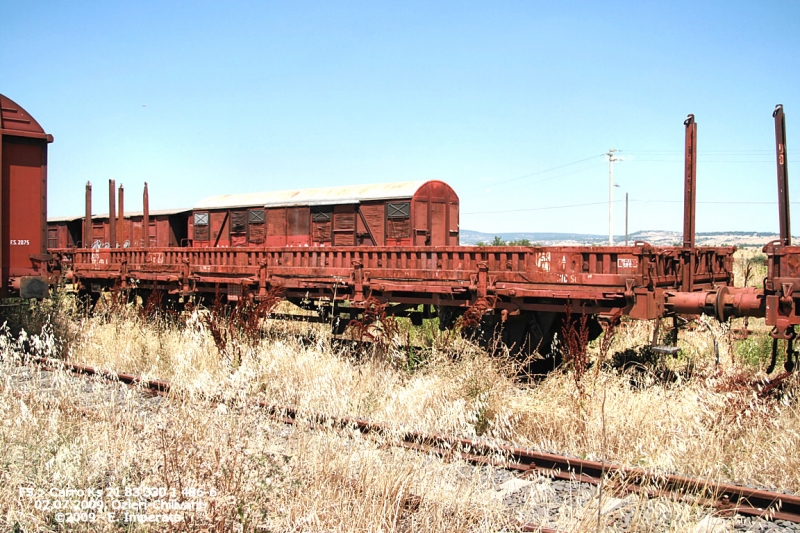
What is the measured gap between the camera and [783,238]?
679 cm

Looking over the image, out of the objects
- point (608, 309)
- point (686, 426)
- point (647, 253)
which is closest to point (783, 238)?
point (647, 253)

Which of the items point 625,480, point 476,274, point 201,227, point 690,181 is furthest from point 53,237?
point 625,480

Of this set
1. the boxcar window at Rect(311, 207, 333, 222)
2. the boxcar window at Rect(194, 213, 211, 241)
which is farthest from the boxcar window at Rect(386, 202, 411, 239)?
the boxcar window at Rect(194, 213, 211, 241)

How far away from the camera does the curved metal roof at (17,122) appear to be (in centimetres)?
944

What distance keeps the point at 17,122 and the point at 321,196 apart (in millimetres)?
10436

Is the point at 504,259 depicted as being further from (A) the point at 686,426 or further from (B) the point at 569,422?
(A) the point at 686,426

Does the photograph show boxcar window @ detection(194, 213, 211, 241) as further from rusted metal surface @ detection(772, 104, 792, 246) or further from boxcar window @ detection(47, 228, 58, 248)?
rusted metal surface @ detection(772, 104, 792, 246)

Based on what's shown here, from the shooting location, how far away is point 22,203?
9.73 metres

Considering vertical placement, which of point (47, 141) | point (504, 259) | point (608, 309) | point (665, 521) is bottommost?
point (665, 521)

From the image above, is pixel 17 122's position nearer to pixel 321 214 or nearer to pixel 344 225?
pixel 344 225

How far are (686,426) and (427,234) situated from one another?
1306cm

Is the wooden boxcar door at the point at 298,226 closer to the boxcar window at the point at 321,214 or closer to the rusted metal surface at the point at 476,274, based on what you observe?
the boxcar window at the point at 321,214

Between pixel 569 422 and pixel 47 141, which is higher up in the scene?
pixel 47 141

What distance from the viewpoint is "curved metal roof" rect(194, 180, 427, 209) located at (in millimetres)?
18047
